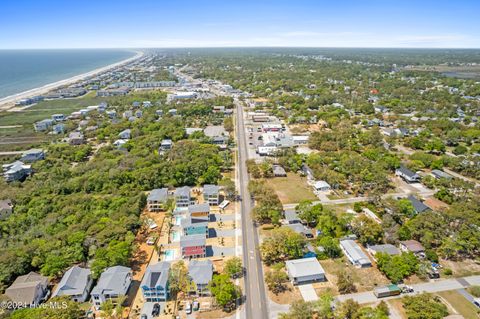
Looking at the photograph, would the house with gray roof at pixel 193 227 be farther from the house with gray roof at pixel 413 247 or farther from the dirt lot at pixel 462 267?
the dirt lot at pixel 462 267

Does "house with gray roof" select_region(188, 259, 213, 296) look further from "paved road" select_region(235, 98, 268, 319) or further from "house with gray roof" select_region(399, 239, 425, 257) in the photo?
"house with gray roof" select_region(399, 239, 425, 257)

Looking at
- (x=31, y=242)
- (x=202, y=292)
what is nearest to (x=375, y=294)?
(x=202, y=292)

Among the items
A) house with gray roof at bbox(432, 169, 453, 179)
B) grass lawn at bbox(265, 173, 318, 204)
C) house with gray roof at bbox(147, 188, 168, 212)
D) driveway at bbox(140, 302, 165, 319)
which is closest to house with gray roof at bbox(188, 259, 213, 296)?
driveway at bbox(140, 302, 165, 319)

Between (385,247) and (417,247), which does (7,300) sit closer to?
(385,247)

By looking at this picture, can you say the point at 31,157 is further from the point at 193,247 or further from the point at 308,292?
the point at 308,292

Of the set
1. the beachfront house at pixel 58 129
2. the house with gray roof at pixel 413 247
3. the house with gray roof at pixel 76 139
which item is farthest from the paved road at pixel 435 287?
the beachfront house at pixel 58 129

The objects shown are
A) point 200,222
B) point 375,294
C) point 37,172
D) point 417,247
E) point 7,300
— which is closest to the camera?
point 7,300

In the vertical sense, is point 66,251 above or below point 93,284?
above
